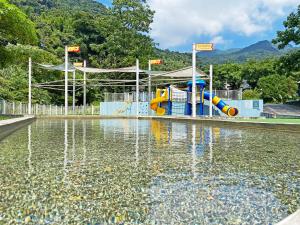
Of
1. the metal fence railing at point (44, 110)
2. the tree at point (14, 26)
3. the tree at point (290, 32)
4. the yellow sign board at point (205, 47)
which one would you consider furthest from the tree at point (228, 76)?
the tree at point (14, 26)

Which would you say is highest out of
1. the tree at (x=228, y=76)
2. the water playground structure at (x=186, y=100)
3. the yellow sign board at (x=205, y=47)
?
the tree at (x=228, y=76)

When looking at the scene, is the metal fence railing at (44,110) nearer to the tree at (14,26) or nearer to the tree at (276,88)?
the tree at (14,26)

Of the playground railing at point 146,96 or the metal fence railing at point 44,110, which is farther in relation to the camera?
the playground railing at point 146,96

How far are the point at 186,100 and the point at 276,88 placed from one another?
20546 millimetres

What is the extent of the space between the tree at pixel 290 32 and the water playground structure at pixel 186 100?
16.8 feet

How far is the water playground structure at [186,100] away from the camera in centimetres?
2398

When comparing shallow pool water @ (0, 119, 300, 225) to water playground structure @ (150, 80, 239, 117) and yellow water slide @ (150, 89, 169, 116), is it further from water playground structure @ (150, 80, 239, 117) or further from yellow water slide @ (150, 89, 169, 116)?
yellow water slide @ (150, 89, 169, 116)

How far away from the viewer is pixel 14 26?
1356cm

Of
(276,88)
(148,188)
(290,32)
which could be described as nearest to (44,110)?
(290,32)

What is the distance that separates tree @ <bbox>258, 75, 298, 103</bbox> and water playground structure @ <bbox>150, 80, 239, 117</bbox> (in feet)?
63.6

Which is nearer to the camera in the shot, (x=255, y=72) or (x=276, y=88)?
(x=276, y=88)

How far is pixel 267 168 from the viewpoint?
4941mm

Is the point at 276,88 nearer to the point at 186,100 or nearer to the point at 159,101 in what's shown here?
the point at 186,100

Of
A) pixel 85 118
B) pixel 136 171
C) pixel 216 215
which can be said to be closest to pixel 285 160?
pixel 136 171
